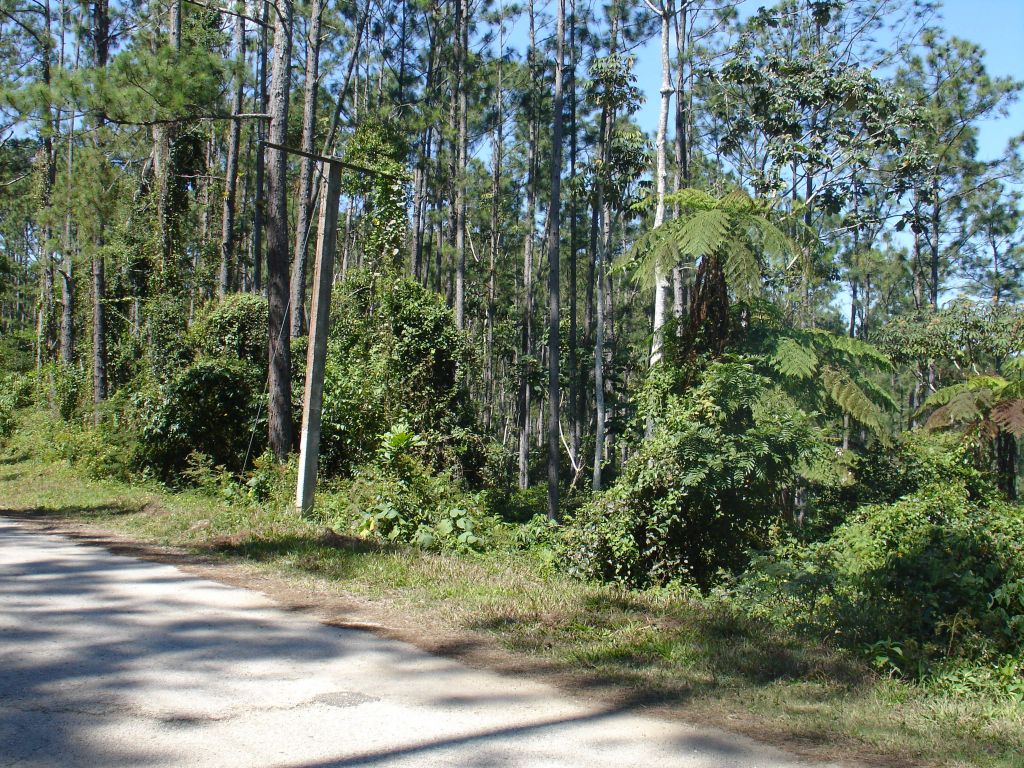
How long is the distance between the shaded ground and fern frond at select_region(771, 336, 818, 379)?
7.46 m

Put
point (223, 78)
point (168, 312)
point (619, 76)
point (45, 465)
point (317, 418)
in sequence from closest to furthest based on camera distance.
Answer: point (317, 418) → point (223, 78) → point (168, 312) → point (45, 465) → point (619, 76)

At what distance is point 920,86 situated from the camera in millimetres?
30406

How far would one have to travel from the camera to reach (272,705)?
15.6 ft

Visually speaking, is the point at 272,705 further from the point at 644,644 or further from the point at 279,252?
the point at 279,252

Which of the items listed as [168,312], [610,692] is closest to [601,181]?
[168,312]

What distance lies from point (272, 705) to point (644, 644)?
274 centimetres

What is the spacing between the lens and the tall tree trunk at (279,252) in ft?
46.3

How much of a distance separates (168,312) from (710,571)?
14.4 m

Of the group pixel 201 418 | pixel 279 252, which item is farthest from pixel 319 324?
pixel 201 418

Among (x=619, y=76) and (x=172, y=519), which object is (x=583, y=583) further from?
(x=619, y=76)

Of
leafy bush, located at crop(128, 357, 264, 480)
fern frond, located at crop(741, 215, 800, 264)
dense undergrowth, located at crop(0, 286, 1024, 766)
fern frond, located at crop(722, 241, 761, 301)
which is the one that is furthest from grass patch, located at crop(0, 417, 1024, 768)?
leafy bush, located at crop(128, 357, 264, 480)

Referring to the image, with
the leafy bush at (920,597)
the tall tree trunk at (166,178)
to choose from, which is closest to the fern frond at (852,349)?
the leafy bush at (920,597)

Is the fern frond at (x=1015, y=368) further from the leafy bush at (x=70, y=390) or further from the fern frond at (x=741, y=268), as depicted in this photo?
the leafy bush at (x=70, y=390)

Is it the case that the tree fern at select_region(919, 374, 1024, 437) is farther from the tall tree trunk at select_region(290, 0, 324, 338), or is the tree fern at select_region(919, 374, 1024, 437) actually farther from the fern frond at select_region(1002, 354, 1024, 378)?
the tall tree trunk at select_region(290, 0, 324, 338)
